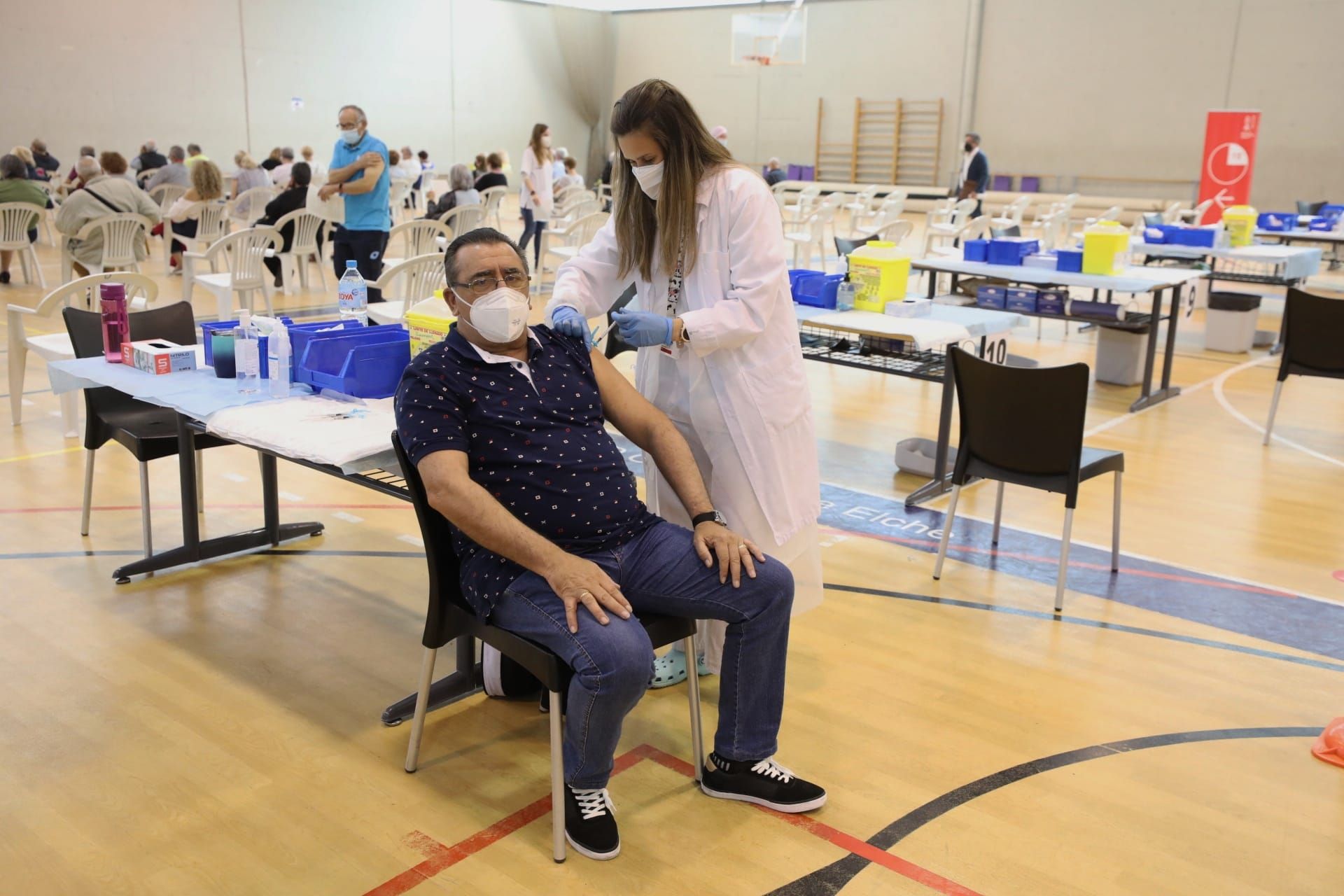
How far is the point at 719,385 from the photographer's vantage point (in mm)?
2576

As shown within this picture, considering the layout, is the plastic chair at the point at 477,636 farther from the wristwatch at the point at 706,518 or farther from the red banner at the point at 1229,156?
the red banner at the point at 1229,156

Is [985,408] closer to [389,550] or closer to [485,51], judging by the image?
[389,550]

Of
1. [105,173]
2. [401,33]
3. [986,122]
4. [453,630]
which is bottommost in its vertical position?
[453,630]

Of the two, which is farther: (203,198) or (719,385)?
(203,198)

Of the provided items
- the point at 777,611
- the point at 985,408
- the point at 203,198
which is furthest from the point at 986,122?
the point at 777,611

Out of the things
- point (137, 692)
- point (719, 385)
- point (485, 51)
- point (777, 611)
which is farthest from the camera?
point (485, 51)

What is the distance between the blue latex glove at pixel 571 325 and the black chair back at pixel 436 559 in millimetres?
466

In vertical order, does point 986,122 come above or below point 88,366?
above

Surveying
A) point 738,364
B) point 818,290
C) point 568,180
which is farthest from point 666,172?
point 568,180

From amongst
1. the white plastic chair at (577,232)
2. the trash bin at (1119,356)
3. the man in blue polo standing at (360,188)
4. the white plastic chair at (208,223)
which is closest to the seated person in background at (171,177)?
the white plastic chair at (208,223)

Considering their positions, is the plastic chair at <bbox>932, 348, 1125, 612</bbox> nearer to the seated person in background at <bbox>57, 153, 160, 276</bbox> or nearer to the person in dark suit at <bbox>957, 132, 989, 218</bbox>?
the seated person in background at <bbox>57, 153, 160, 276</bbox>

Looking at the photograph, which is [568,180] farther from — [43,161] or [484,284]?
[484,284]

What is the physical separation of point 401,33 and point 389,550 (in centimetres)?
1834

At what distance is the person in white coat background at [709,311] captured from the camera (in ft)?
8.14
